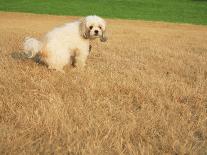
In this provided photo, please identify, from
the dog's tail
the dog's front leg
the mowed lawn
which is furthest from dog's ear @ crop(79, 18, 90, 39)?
the mowed lawn

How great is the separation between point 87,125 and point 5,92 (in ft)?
6.49

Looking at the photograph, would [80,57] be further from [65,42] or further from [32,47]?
[32,47]

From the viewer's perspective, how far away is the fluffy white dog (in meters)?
8.33

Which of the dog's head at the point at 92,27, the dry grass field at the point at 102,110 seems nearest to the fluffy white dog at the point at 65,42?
the dog's head at the point at 92,27

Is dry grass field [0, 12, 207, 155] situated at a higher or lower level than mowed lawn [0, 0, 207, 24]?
lower

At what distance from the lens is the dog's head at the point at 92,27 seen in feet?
27.6

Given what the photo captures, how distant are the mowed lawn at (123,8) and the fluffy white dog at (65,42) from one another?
2656cm

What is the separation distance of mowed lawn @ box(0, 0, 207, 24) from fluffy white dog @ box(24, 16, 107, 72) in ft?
87.1

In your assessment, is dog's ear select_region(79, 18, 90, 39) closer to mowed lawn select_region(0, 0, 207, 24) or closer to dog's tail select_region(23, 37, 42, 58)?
dog's tail select_region(23, 37, 42, 58)

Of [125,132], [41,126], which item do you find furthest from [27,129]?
[125,132]

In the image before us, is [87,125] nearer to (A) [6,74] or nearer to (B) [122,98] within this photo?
(B) [122,98]

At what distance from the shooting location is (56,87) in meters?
7.07

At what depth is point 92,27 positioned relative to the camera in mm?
8461

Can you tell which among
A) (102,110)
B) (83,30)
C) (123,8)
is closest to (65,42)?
(83,30)
